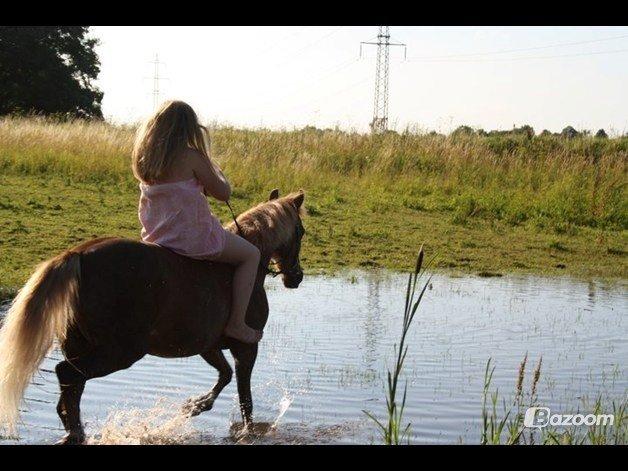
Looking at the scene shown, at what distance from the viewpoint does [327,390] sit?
7.71 meters

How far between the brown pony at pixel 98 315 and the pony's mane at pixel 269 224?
0.73 metres

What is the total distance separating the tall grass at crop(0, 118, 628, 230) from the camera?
1905 centimetres

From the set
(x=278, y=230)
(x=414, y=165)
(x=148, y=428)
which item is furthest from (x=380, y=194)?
(x=148, y=428)

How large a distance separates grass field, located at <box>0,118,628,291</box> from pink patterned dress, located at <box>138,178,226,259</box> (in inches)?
222

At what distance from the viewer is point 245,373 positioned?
682cm

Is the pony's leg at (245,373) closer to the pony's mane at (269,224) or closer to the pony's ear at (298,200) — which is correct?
the pony's mane at (269,224)

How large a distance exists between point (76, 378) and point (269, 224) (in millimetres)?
1933

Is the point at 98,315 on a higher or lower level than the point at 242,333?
higher

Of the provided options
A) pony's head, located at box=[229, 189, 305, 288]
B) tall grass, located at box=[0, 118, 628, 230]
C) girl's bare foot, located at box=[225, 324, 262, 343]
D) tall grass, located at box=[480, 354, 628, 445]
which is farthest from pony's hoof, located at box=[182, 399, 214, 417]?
tall grass, located at box=[0, 118, 628, 230]

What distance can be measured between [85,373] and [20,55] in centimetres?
A: 4151

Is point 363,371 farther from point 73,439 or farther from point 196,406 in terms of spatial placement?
point 73,439

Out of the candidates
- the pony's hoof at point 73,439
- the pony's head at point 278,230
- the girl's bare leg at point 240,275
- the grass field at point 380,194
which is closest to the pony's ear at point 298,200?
the pony's head at point 278,230
